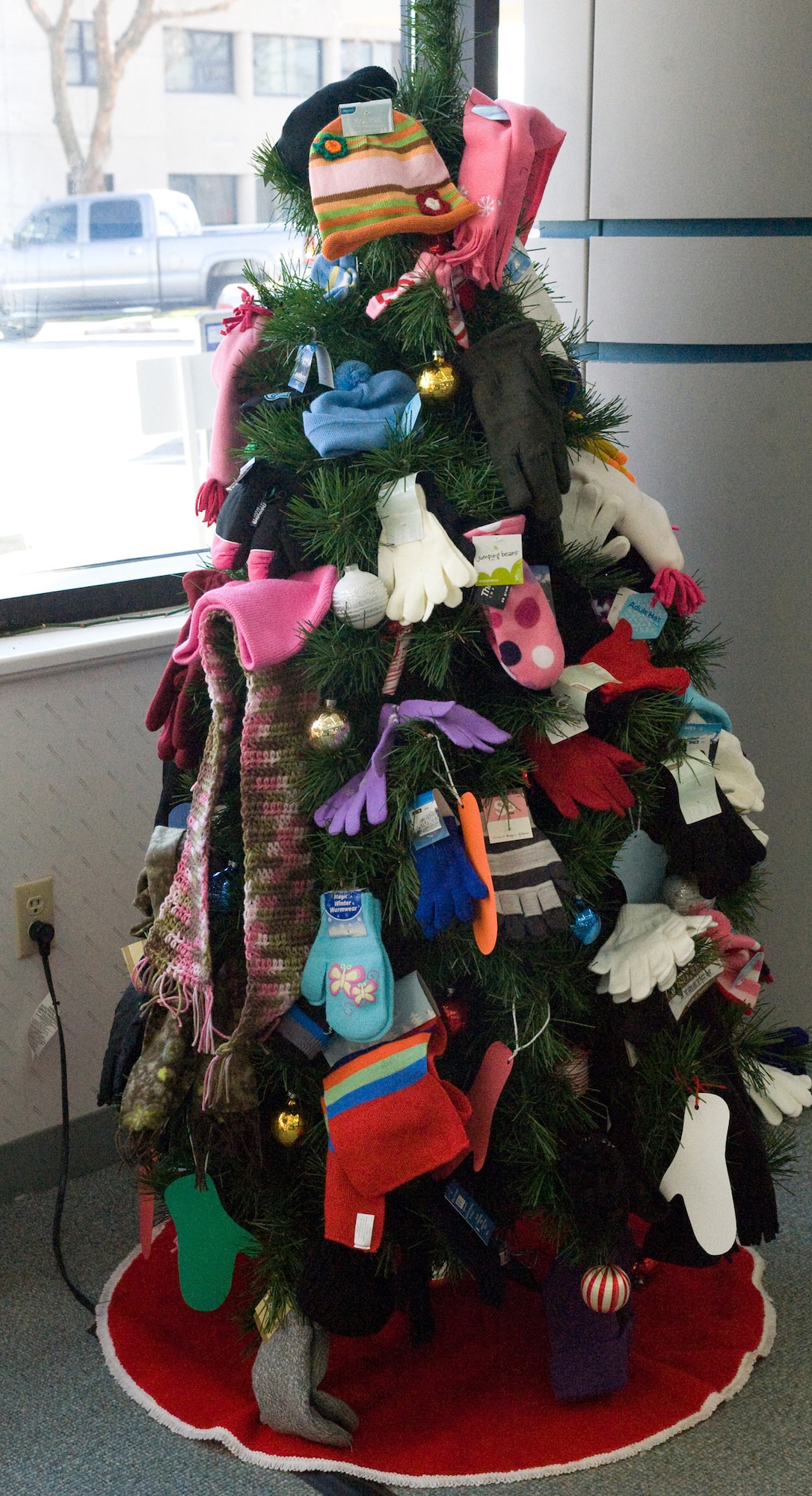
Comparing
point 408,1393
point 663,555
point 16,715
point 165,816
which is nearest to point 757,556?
point 663,555

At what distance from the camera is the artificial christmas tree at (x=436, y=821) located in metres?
1.25

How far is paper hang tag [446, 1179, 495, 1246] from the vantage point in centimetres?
133

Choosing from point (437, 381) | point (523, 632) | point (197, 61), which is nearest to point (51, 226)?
point (197, 61)

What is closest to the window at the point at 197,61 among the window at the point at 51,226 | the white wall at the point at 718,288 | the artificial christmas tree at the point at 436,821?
the window at the point at 51,226

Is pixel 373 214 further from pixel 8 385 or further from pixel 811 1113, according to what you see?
pixel 811 1113

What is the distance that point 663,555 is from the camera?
4.71ft

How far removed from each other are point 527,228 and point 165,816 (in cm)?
83

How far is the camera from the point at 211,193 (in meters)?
1.96

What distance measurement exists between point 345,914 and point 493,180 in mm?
796

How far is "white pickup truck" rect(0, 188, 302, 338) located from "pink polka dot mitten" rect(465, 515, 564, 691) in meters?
0.73

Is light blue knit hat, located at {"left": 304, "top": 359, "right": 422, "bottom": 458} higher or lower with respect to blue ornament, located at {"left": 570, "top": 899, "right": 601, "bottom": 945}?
higher

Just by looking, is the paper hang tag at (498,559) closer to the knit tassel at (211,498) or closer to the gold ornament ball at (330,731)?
the gold ornament ball at (330,731)

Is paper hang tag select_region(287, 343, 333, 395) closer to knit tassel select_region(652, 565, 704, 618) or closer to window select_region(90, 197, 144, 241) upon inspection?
knit tassel select_region(652, 565, 704, 618)

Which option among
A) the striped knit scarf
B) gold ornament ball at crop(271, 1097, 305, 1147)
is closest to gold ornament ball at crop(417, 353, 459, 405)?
the striped knit scarf
